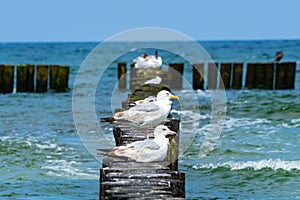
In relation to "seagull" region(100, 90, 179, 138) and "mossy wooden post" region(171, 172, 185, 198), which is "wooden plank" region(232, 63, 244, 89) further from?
"mossy wooden post" region(171, 172, 185, 198)

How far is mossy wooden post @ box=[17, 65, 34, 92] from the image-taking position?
2567cm

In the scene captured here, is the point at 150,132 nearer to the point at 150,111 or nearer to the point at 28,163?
the point at 150,111

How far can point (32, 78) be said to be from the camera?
2616 cm

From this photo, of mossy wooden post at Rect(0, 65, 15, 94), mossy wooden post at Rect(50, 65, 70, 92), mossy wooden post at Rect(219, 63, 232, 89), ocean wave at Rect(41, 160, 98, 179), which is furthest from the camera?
mossy wooden post at Rect(219, 63, 232, 89)

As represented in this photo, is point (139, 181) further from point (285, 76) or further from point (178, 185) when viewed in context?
point (285, 76)

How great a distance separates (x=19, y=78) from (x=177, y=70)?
5743mm

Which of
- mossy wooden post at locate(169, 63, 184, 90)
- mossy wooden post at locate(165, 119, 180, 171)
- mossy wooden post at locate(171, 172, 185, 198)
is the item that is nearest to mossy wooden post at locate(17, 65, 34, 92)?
mossy wooden post at locate(169, 63, 184, 90)

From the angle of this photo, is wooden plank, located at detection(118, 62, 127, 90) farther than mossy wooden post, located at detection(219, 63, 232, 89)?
Yes

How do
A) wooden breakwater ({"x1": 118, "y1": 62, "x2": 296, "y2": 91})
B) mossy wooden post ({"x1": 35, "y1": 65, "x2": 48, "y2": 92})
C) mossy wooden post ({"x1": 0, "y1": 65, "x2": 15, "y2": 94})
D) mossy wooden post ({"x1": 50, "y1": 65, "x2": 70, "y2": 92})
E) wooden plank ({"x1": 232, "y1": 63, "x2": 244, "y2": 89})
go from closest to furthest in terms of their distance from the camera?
1. mossy wooden post ({"x1": 0, "y1": 65, "x2": 15, "y2": 94})
2. mossy wooden post ({"x1": 35, "y1": 65, "x2": 48, "y2": 92})
3. mossy wooden post ({"x1": 50, "y1": 65, "x2": 70, "y2": 92})
4. wooden breakwater ({"x1": 118, "y1": 62, "x2": 296, "y2": 91})
5. wooden plank ({"x1": 232, "y1": 63, "x2": 244, "y2": 89})

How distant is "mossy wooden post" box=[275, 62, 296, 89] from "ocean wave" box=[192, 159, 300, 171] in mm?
15206

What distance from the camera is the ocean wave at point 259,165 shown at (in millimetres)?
11420

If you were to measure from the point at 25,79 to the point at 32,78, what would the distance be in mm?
262

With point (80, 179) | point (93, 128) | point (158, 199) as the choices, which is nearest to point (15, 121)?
point (93, 128)

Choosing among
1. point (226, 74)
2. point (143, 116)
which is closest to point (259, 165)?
point (143, 116)
